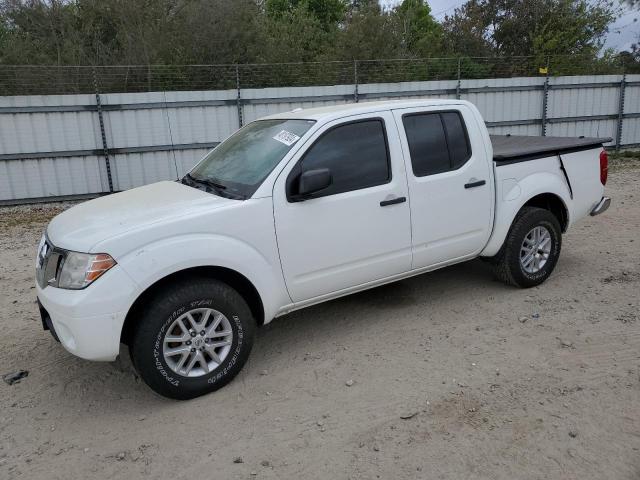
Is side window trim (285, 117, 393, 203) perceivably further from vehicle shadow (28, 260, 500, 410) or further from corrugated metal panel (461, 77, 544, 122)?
corrugated metal panel (461, 77, 544, 122)

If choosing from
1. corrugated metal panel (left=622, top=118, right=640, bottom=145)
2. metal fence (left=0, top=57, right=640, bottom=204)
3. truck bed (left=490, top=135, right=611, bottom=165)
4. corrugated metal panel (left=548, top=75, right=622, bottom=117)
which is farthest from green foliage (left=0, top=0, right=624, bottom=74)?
truck bed (left=490, top=135, right=611, bottom=165)

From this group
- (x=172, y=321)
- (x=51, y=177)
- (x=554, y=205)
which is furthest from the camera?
(x=51, y=177)

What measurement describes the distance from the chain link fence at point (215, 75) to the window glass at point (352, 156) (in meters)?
7.73

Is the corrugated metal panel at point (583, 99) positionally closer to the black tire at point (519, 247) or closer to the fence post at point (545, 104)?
the fence post at point (545, 104)

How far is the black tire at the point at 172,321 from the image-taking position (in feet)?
10.9

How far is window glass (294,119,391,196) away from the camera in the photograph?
12.9 ft

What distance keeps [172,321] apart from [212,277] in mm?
401

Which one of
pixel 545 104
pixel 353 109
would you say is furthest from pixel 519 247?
pixel 545 104

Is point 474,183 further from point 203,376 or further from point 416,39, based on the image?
point 416,39

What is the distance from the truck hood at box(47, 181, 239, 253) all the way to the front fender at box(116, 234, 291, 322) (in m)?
0.19

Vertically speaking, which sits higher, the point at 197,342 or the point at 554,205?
the point at 554,205

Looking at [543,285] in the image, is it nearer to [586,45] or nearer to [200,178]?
[200,178]

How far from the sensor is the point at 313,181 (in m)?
3.62

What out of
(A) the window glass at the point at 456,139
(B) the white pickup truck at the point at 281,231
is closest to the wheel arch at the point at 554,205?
(B) the white pickup truck at the point at 281,231
